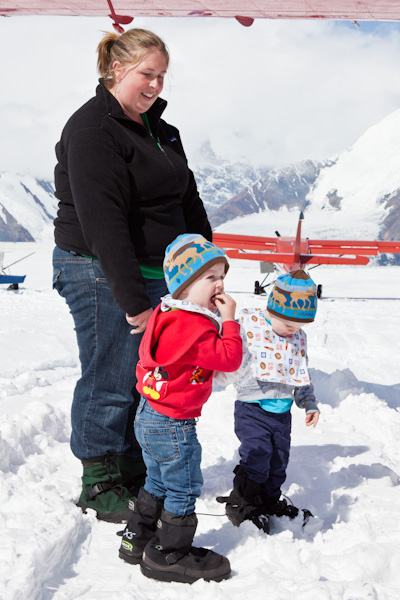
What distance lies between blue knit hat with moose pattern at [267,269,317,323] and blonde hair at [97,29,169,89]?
1.09 meters

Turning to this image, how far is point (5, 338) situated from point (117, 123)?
18.5 ft

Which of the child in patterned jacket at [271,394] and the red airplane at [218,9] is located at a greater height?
the red airplane at [218,9]

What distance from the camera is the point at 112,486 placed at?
8.21 feet

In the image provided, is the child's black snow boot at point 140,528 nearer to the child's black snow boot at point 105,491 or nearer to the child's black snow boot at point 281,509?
the child's black snow boot at point 105,491

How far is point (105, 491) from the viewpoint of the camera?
8.15 feet

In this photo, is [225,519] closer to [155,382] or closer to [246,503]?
[246,503]

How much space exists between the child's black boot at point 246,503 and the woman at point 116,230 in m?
0.47

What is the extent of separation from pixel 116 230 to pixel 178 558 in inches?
48.9

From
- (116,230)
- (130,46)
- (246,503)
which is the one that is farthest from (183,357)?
(130,46)

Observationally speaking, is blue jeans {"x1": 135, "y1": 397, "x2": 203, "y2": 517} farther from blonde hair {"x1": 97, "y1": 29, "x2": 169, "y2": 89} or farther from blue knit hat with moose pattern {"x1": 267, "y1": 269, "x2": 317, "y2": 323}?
blonde hair {"x1": 97, "y1": 29, "x2": 169, "y2": 89}

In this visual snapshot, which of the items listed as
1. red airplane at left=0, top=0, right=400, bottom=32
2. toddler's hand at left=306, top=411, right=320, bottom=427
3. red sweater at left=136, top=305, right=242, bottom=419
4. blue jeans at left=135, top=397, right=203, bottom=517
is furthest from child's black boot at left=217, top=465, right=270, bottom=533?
red airplane at left=0, top=0, right=400, bottom=32

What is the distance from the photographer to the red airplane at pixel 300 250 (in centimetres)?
1830

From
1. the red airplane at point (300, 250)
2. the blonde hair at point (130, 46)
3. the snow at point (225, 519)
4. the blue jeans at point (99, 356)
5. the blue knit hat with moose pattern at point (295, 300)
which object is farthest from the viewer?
the red airplane at point (300, 250)

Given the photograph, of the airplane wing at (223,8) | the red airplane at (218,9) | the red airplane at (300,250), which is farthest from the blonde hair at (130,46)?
the red airplane at (300,250)
